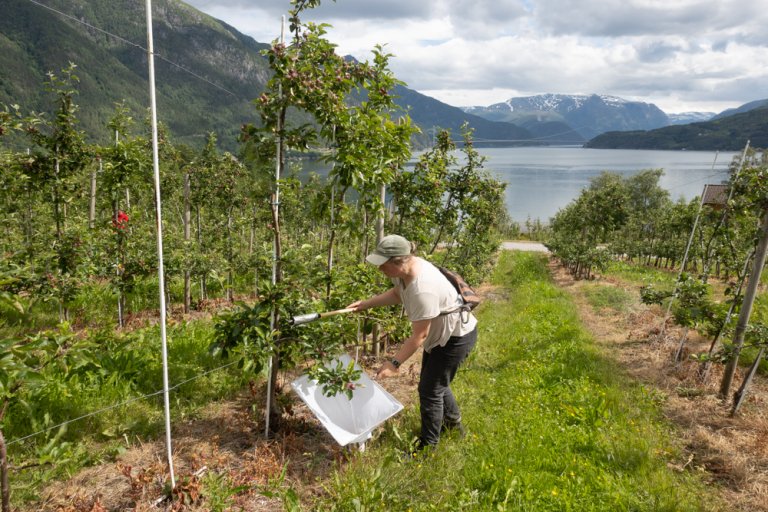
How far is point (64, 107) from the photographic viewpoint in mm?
5984

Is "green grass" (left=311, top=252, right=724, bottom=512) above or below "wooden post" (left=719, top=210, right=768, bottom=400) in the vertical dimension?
below

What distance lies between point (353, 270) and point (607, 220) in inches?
732

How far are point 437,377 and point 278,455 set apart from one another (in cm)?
179

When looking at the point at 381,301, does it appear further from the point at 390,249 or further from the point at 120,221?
the point at 120,221

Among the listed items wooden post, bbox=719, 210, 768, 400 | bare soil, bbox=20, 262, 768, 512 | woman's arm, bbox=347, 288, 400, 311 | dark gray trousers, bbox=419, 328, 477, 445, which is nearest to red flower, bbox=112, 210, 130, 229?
bare soil, bbox=20, 262, 768, 512

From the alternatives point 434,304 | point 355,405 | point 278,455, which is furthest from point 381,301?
point 278,455

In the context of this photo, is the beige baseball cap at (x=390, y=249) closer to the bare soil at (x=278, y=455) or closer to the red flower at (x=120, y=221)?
the bare soil at (x=278, y=455)

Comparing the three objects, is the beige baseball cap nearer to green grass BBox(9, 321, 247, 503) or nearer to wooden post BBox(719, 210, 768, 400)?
green grass BBox(9, 321, 247, 503)

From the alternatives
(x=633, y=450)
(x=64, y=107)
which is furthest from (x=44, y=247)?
(x=633, y=450)

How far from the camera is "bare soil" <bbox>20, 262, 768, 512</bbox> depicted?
3.24 meters

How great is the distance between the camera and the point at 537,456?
168 inches

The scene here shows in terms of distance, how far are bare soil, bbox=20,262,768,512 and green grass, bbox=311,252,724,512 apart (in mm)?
321

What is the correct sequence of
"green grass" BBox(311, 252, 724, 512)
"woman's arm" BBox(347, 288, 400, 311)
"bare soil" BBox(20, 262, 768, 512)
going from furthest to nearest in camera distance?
"woman's arm" BBox(347, 288, 400, 311) → "green grass" BBox(311, 252, 724, 512) → "bare soil" BBox(20, 262, 768, 512)

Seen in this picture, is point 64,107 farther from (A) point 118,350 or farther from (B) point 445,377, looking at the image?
(B) point 445,377
